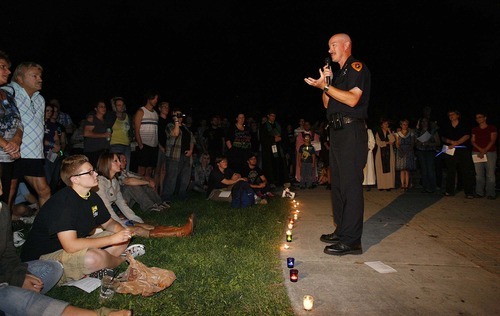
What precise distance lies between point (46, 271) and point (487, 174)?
32.0 ft

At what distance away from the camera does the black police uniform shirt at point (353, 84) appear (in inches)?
183

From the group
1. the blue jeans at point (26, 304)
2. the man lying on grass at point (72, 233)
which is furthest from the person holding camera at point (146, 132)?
the blue jeans at point (26, 304)

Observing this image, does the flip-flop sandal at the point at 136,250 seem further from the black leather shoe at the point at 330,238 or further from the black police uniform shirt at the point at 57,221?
the black leather shoe at the point at 330,238

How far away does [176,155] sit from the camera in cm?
901

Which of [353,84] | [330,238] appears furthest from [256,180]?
[353,84]

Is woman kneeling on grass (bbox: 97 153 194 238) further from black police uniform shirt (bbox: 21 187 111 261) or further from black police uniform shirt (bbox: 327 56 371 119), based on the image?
black police uniform shirt (bbox: 327 56 371 119)

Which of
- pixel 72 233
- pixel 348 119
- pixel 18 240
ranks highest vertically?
pixel 348 119

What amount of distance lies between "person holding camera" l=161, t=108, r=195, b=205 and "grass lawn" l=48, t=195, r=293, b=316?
2204 millimetres

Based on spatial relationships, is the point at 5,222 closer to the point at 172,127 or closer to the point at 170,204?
the point at 170,204

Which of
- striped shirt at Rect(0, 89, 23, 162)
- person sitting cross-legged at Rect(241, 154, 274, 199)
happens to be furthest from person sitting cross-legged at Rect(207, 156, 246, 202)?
striped shirt at Rect(0, 89, 23, 162)

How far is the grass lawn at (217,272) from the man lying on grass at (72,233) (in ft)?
0.94

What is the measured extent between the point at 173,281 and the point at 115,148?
5.34 m

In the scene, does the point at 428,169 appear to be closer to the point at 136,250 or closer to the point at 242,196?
the point at 242,196

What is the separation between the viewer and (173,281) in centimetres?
384
